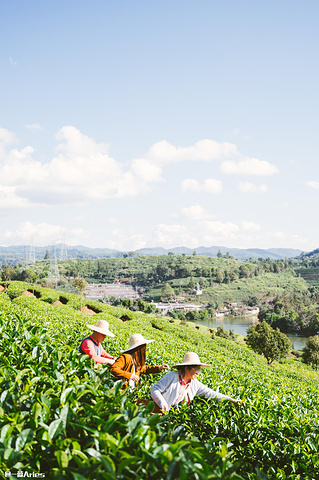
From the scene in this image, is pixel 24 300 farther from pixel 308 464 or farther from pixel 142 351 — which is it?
pixel 308 464

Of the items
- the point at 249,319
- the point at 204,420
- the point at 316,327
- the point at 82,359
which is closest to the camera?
the point at 82,359

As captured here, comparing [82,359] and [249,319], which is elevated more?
[82,359]

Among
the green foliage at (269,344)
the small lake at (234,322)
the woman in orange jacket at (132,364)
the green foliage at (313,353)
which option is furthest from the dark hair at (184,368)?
the small lake at (234,322)

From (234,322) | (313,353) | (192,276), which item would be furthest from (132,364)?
(192,276)

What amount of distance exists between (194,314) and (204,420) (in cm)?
8786

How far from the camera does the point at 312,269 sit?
16625cm

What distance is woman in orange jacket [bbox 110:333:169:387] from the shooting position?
3963 mm

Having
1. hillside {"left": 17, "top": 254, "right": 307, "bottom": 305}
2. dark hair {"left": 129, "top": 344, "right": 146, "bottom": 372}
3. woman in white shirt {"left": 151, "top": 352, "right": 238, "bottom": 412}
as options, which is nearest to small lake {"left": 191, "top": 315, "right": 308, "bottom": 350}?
hillside {"left": 17, "top": 254, "right": 307, "bottom": 305}

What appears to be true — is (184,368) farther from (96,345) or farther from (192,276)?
(192,276)

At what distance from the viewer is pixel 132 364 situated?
4.24 m

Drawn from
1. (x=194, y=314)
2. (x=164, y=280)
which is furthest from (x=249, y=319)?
(x=164, y=280)

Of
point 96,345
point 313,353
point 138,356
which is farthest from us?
point 313,353

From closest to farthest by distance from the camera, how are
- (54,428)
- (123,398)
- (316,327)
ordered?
(54,428), (123,398), (316,327)

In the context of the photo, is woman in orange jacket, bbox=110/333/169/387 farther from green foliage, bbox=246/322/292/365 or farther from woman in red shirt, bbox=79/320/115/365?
green foliage, bbox=246/322/292/365
